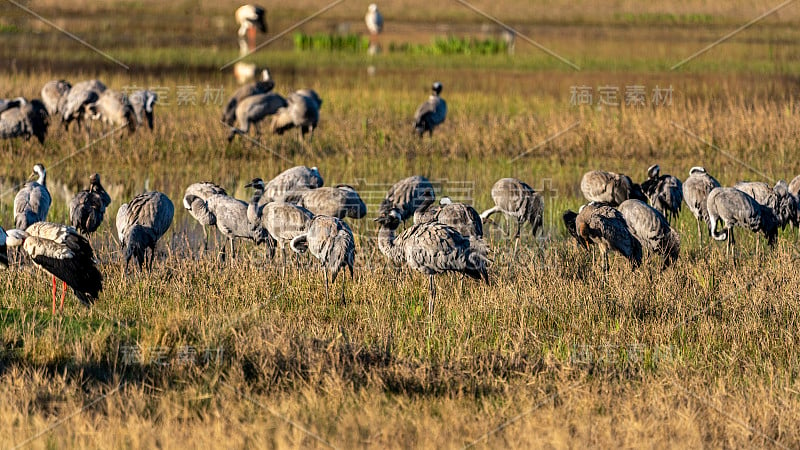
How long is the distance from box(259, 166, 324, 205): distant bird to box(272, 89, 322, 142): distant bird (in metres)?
4.99

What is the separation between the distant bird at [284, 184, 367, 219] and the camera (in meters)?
10.4

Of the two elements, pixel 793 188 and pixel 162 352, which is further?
pixel 793 188

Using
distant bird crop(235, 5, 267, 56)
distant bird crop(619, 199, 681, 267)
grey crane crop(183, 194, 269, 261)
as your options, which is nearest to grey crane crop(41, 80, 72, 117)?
grey crane crop(183, 194, 269, 261)

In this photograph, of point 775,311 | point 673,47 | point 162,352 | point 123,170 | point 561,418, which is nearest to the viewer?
point 561,418

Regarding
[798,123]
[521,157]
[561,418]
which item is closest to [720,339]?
[561,418]

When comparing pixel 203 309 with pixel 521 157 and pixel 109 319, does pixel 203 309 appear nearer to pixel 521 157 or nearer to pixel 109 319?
pixel 109 319

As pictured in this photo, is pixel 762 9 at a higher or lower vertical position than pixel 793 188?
higher

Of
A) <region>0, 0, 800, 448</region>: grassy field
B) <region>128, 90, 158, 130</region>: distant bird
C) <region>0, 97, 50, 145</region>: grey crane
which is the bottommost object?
<region>0, 0, 800, 448</region>: grassy field

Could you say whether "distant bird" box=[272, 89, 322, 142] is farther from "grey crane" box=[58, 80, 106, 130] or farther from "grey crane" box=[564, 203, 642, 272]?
"grey crane" box=[564, 203, 642, 272]

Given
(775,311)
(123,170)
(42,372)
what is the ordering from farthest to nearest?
(123,170) → (775,311) → (42,372)

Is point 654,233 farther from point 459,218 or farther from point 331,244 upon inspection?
point 331,244

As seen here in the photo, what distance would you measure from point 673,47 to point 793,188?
22.5 m

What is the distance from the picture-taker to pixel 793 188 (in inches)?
442

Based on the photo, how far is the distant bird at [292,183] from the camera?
1139 cm
